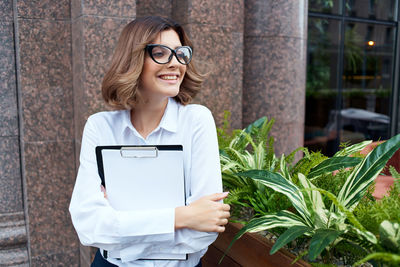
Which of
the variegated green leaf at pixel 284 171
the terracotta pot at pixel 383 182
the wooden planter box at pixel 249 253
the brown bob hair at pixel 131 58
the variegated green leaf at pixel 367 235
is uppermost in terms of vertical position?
the brown bob hair at pixel 131 58

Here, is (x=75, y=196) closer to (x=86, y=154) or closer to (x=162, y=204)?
(x=86, y=154)

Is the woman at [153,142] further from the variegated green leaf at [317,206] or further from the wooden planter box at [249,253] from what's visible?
the variegated green leaf at [317,206]

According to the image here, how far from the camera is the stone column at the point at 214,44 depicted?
4.00m

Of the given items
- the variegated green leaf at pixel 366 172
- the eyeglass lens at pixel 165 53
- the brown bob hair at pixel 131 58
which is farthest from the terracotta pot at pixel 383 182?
the brown bob hair at pixel 131 58

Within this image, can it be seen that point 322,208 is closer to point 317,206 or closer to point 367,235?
point 317,206

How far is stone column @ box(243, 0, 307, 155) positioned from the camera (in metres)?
4.60

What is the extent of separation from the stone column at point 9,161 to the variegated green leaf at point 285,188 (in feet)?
A: 8.90

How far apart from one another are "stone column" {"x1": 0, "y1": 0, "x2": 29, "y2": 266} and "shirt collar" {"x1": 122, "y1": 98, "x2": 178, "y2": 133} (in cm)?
209

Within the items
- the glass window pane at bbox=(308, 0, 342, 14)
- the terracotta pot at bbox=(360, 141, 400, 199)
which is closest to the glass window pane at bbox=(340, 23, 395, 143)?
the glass window pane at bbox=(308, 0, 342, 14)

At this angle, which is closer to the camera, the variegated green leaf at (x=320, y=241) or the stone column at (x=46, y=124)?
the variegated green leaf at (x=320, y=241)

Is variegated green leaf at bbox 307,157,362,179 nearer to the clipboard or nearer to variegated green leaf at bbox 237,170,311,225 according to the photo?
variegated green leaf at bbox 237,170,311,225

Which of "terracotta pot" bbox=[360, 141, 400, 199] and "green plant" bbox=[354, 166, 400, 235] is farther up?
"green plant" bbox=[354, 166, 400, 235]

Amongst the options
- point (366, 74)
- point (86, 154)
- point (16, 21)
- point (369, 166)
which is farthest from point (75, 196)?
point (366, 74)

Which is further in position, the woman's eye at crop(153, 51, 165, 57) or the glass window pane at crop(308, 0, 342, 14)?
the glass window pane at crop(308, 0, 342, 14)
